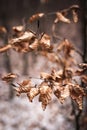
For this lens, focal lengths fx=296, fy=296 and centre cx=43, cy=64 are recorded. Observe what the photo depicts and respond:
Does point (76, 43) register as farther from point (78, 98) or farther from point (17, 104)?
point (78, 98)

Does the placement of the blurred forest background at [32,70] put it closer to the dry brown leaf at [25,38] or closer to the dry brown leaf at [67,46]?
the dry brown leaf at [67,46]

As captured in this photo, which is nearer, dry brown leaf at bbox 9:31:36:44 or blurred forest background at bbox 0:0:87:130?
dry brown leaf at bbox 9:31:36:44

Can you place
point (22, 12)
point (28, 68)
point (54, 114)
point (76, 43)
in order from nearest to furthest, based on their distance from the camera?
point (54, 114)
point (28, 68)
point (76, 43)
point (22, 12)

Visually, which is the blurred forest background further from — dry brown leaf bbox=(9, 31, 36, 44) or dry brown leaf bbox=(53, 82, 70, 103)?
dry brown leaf bbox=(53, 82, 70, 103)

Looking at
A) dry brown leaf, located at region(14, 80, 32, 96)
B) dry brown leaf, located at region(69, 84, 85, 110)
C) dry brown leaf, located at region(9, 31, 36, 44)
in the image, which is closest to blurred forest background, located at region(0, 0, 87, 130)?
dry brown leaf, located at region(9, 31, 36, 44)

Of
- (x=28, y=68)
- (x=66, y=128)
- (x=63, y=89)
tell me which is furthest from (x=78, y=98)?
(x=28, y=68)

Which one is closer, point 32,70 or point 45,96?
point 45,96

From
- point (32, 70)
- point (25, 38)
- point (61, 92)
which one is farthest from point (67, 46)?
point (32, 70)

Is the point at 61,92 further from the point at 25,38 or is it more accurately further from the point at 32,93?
the point at 25,38

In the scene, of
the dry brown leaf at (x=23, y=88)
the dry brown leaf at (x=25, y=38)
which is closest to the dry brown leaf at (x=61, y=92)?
the dry brown leaf at (x=23, y=88)
